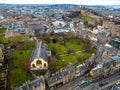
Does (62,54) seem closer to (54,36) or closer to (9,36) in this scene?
(54,36)

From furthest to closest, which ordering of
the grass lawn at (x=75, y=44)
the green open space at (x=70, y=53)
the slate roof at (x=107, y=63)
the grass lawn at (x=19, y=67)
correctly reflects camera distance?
1. the grass lawn at (x=75, y=44)
2. the green open space at (x=70, y=53)
3. the slate roof at (x=107, y=63)
4. the grass lawn at (x=19, y=67)

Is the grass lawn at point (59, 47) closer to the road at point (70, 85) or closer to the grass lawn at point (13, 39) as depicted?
the grass lawn at point (13, 39)

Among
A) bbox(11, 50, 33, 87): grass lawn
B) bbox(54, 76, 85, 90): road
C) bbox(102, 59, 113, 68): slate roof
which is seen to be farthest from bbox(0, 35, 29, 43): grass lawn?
bbox(102, 59, 113, 68): slate roof

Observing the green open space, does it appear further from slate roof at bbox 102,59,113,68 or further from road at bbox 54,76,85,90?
slate roof at bbox 102,59,113,68

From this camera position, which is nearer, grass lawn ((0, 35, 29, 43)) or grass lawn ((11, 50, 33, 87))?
grass lawn ((11, 50, 33, 87))

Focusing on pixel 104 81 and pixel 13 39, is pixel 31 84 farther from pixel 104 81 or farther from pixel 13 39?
pixel 13 39

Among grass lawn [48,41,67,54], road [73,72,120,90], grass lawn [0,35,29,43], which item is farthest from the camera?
grass lawn [0,35,29,43]

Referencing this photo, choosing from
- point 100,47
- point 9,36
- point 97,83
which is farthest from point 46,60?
point 9,36

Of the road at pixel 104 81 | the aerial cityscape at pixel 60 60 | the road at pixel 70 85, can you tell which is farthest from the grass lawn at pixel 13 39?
the road at pixel 104 81
